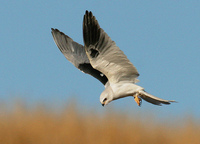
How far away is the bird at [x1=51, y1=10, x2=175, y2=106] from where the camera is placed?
610 centimetres

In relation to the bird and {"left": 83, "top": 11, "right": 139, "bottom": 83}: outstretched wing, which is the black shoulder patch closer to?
the bird

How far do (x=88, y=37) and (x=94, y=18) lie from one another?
400 millimetres

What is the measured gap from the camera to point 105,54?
630 centimetres

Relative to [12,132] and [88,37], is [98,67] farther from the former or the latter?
[12,132]

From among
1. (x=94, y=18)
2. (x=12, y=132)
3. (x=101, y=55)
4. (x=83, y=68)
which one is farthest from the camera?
(x=12, y=132)

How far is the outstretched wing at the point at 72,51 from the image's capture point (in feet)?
24.6

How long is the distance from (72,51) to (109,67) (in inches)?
58.1

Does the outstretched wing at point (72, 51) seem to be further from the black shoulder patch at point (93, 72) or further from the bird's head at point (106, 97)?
the bird's head at point (106, 97)

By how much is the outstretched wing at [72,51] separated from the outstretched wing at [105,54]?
89 cm

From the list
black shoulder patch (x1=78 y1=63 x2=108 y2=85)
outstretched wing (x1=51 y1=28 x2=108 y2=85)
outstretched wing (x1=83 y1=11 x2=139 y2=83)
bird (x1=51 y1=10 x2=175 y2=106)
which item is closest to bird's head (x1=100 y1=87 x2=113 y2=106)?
bird (x1=51 y1=10 x2=175 y2=106)

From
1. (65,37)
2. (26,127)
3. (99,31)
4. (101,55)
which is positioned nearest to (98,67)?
(101,55)

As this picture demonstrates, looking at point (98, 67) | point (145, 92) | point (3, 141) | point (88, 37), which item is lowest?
point (3, 141)

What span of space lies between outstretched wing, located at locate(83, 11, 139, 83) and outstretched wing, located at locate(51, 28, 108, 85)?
2.91ft

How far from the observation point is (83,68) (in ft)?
24.5
